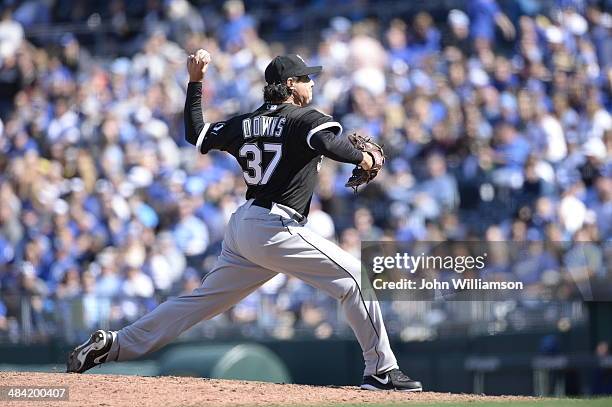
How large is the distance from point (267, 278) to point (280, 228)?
375 mm

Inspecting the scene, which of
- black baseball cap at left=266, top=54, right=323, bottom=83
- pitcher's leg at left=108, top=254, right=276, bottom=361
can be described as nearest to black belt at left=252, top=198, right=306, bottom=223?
pitcher's leg at left=108, top=254, right=276, bottom=361

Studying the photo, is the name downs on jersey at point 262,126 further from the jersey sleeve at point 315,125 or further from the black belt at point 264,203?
the black belt at point 264,203

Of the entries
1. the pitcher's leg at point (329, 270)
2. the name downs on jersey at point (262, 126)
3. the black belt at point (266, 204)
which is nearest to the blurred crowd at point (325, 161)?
the pitcher's leg at point (329, 270)

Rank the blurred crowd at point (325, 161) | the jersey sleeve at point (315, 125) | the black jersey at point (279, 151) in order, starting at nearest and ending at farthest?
1. the jersey sleeve at point (315, 125)
2. the black jersey at point (279, 151)
3. the blurred crowd at point (325, 161)

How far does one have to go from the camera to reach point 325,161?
11.3 metres

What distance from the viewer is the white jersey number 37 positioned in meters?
5.82

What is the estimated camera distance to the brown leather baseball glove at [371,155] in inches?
235

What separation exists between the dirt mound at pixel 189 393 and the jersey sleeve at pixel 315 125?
1.26 m

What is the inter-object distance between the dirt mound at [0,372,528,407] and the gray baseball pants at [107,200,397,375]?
0.20 meters

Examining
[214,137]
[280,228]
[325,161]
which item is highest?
[325,161]

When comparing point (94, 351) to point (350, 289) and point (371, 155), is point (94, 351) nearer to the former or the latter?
point (350, 289)

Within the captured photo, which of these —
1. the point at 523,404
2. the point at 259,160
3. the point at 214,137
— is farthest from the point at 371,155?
the point at 523,404

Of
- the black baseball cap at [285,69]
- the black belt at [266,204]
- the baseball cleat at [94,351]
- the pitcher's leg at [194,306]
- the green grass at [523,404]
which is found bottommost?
the green grass at [523,404]

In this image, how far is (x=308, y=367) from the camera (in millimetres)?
9297
